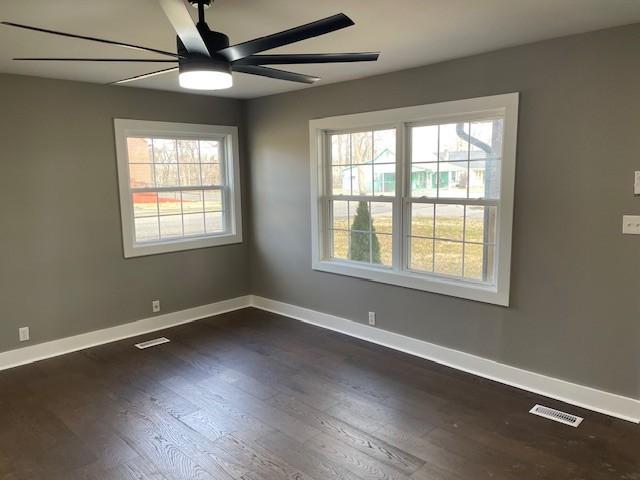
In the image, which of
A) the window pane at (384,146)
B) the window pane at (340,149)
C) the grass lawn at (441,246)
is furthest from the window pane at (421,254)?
the window pane at (340,149)

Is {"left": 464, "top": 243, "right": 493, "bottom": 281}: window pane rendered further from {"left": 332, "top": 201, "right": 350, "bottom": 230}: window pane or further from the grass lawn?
{"left": 332, "top": 201, "right": 350, "bottom": 230}: window pane

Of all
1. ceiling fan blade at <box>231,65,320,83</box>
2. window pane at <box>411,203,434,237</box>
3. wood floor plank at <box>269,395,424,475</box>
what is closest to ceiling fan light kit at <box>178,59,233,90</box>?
ceiling fan blade at <box>231,65,320,83</box>

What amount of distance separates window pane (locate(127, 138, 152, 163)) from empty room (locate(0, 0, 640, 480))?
0.02 meters

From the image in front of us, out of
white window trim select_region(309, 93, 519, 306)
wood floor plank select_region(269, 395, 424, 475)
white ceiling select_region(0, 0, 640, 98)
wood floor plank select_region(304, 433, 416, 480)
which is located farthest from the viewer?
white window trim select_region(309, 93, 519, 306)

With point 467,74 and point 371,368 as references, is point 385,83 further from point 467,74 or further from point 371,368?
point 371,368

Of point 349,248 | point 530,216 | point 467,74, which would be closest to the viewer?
point 530,216

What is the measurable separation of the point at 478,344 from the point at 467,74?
2.03m

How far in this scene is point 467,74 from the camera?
3.34 metres

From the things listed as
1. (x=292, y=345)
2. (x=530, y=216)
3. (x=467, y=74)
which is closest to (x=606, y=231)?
(x=530, y=216)

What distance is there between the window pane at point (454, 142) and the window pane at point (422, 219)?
0.42m

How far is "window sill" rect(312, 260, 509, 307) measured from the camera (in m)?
3.40

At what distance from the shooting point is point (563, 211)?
299cm

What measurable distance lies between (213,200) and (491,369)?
10.9 ft

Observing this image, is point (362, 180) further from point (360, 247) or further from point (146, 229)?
point (146, 229)
